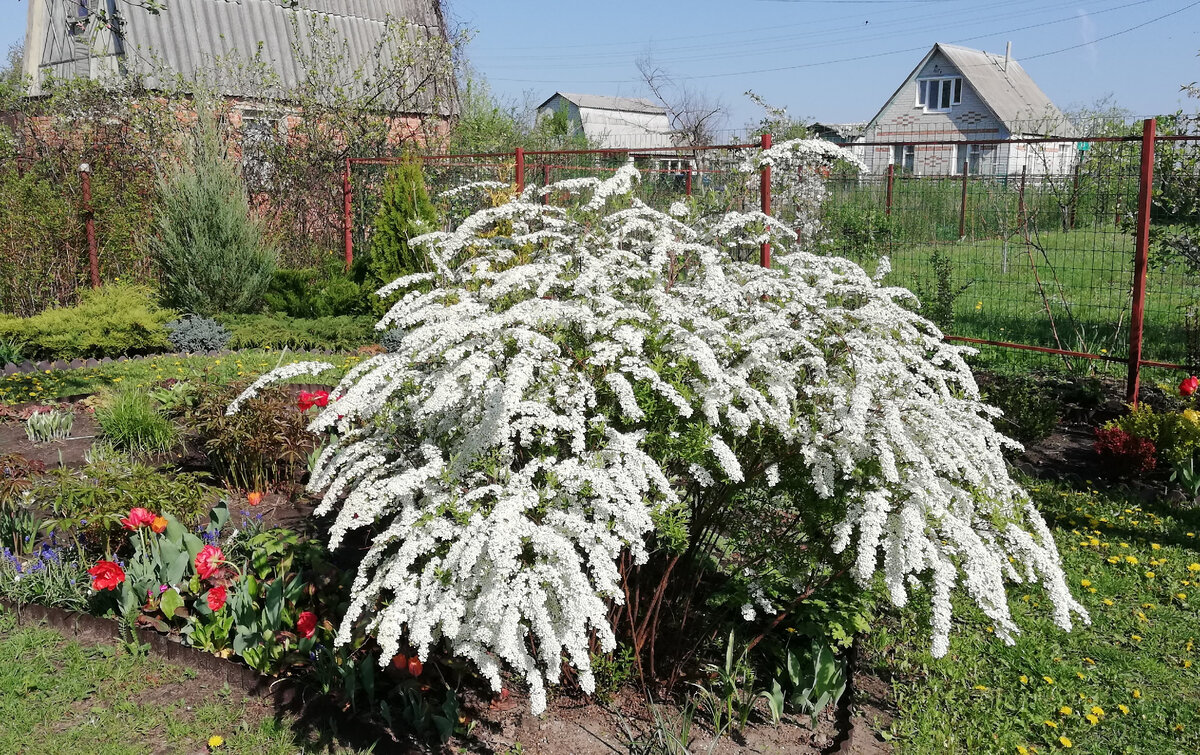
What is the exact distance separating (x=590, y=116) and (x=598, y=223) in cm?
4566

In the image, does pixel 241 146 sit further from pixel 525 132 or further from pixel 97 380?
pixel 525 132

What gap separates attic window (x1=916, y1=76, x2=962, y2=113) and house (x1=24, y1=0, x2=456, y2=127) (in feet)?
78.5

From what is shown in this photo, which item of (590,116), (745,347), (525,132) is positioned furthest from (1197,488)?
(590,116)

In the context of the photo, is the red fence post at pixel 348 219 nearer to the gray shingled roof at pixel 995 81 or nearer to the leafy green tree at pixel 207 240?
the leafy green tree at pixel 207 240

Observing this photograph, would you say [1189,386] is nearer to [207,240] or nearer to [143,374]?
[143,374]

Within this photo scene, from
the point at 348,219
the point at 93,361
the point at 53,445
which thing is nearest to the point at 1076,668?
the point at 53,445

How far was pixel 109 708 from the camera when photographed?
10.2 feet

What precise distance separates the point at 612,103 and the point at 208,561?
50.0m

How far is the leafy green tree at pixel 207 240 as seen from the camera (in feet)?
32.4

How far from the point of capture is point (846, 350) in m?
3.22

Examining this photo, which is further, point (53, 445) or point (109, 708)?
point (53, 445)

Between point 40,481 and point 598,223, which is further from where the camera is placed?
point 40,481

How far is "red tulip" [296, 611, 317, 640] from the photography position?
10.5 ft

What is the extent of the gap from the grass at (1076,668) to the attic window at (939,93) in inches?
1425
